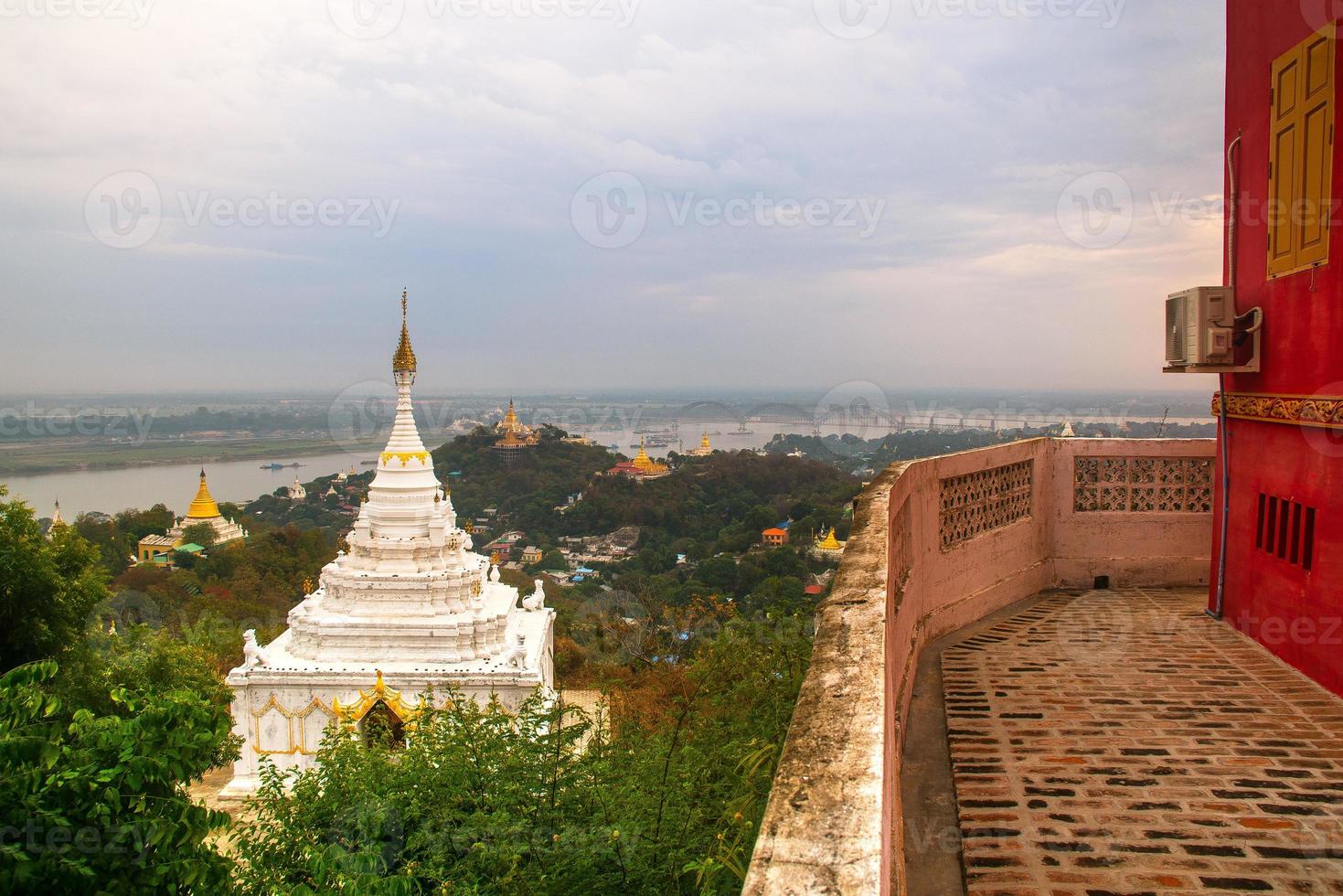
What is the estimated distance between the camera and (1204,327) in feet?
21.4

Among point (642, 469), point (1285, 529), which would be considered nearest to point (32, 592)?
point (1285, 529)

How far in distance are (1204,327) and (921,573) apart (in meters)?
2.89

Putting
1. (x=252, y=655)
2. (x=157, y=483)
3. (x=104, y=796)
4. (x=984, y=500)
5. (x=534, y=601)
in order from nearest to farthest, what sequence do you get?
(x=104, y=796) < (x=984, y=500) < (x=252, y=655) < (x=534, y=601) < (x=157, y=483)

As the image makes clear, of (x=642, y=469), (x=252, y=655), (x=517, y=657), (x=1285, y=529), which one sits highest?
(x=1285, y=529)

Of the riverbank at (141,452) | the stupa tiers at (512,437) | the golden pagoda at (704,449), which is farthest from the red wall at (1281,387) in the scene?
the riverbank at (141,452)

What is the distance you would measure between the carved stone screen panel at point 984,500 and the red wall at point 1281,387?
5.04 ft

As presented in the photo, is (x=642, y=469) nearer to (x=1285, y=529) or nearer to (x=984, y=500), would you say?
(x=984, y=500)

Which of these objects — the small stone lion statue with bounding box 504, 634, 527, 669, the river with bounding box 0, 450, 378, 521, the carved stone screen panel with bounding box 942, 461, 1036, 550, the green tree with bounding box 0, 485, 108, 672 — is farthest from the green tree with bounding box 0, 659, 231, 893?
the river with bounding box 0, 450, 378, 521

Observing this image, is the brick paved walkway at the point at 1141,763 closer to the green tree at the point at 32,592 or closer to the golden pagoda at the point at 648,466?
the green tree at the point at 32,592

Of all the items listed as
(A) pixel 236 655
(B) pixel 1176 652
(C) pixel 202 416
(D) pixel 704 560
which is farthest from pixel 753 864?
(C) pixel 202 416

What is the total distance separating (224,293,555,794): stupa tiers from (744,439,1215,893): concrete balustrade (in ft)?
31.9

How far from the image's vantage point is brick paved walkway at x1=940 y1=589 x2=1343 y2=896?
351cm

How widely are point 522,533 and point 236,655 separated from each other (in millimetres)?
25062

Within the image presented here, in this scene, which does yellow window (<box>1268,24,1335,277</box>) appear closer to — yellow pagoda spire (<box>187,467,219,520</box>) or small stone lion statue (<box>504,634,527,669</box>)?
small stone lion statue (<box>504,634,527,669</box>)
